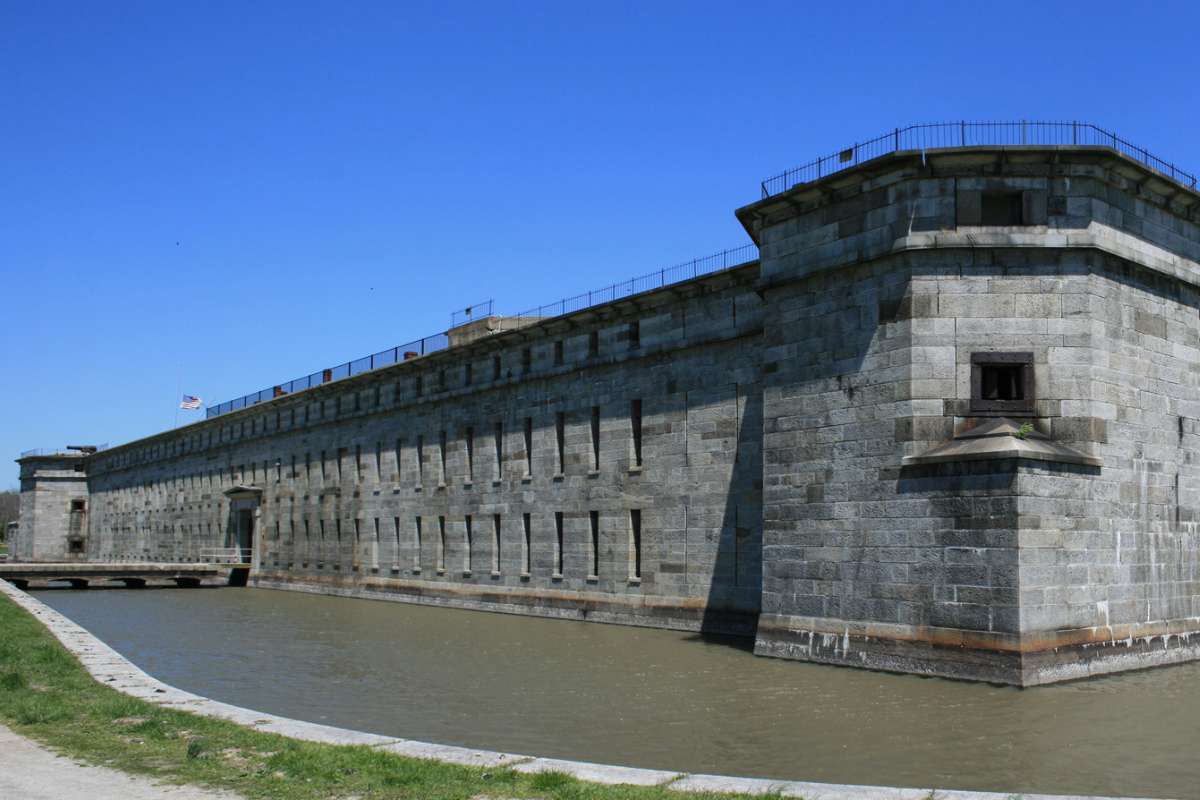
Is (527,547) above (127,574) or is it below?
above

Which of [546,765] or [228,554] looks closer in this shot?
[546,765]

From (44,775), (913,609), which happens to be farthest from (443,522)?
(44,775)

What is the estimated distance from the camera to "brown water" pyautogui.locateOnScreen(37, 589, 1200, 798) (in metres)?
12.4

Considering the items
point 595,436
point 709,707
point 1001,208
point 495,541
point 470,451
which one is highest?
point 1001,208

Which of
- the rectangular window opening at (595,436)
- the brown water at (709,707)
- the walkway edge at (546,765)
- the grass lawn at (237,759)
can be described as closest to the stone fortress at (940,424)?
the brown water at (709,707)

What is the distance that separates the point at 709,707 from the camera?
16.7m

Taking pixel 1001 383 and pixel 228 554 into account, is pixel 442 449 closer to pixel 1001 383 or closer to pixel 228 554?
pixel 1001 383

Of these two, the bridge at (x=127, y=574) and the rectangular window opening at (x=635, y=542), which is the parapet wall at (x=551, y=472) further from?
the bridge at (x=127, y=574)

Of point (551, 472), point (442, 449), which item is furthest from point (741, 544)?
point (442, 449)

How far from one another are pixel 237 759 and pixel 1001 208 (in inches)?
655

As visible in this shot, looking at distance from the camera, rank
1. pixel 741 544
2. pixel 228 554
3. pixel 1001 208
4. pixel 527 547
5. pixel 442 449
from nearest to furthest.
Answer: pixel 1001 208
pixel 741 544
pixel 527 547
pixel 442 449
pixel 228 554

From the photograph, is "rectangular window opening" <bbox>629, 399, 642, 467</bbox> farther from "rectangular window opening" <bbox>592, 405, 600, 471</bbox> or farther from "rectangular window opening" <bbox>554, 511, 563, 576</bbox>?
"rectangular window opening" <bbox>554, 511, 563, 576</bbox>

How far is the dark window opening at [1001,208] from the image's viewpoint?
20.7 meters

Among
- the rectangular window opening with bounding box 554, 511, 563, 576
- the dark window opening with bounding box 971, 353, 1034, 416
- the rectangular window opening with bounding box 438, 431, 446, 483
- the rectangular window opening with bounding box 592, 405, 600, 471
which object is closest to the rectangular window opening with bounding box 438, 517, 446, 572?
the rectangular window opening with bounding box 438, 431, 446, 483
